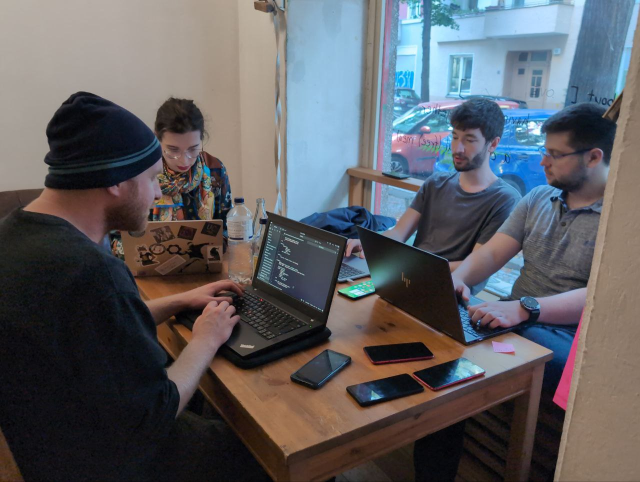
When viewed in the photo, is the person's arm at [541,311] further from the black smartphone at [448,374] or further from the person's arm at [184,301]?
the person's arm at [184,301]

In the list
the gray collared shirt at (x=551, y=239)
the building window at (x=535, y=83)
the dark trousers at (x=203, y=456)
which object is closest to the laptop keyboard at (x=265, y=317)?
the dark trousers at (x=203, y=456)

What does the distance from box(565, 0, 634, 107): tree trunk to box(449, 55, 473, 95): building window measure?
0.52m

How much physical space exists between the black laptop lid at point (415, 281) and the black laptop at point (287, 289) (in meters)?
0.19

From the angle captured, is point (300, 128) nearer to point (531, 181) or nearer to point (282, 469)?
point (531, 181)

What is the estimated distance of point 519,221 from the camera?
1801 mm

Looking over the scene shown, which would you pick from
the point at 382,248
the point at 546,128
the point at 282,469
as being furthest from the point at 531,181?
the point at 282,469

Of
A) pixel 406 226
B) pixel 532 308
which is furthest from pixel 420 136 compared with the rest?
pixel 532 308

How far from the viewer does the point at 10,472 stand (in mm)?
931

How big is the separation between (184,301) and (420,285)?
2.09ft

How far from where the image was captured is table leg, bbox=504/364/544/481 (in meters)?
1.22

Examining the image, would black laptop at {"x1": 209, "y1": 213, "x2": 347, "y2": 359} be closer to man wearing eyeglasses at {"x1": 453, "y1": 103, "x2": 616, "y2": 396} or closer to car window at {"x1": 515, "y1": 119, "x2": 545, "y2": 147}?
man wearing eyeglasses at {"x1": 453, "y1": 103, "x2": 616, "y2": 396}

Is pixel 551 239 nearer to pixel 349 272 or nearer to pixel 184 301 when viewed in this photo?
pixel 349 272

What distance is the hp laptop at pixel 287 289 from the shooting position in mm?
1178

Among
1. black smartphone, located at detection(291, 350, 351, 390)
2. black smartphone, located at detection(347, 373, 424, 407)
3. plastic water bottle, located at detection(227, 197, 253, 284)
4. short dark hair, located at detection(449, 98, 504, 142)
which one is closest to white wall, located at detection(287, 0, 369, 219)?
short dark hair, located at detection(449, 98, 504, 142)
